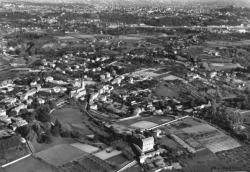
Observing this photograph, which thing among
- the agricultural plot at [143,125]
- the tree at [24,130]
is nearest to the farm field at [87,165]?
the tree at [24,130]

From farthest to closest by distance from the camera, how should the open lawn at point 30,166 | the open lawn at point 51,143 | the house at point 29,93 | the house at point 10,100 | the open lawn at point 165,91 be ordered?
the open lawn at point 165,91 < the house at point 29,93 < the house at point 10,100 < the open lawn at point 51,143 < the open lawn at point 30,166

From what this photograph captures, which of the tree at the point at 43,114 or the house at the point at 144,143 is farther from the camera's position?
the tree at the point at 43,114

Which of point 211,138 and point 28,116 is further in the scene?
point 28,116

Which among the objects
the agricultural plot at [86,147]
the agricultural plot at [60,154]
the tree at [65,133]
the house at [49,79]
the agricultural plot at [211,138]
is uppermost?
the house at [49,79]

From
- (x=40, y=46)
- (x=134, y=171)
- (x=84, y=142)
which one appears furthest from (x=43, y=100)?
(x=40, y=46)

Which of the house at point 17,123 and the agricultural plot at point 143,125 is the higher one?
the house at point 17,123

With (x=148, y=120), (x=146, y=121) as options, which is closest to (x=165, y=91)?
(x=148, y=120)

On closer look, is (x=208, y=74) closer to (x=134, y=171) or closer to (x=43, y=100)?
(x=43, y=100)

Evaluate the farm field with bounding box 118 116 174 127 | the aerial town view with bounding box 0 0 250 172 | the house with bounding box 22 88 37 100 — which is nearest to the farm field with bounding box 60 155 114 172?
the aerial town view with bounding box 0 0 250 172

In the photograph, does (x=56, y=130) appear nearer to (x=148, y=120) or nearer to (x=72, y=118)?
(x=72, y=118)

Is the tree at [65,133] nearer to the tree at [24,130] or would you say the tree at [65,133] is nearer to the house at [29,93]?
the tree at [24,130]
